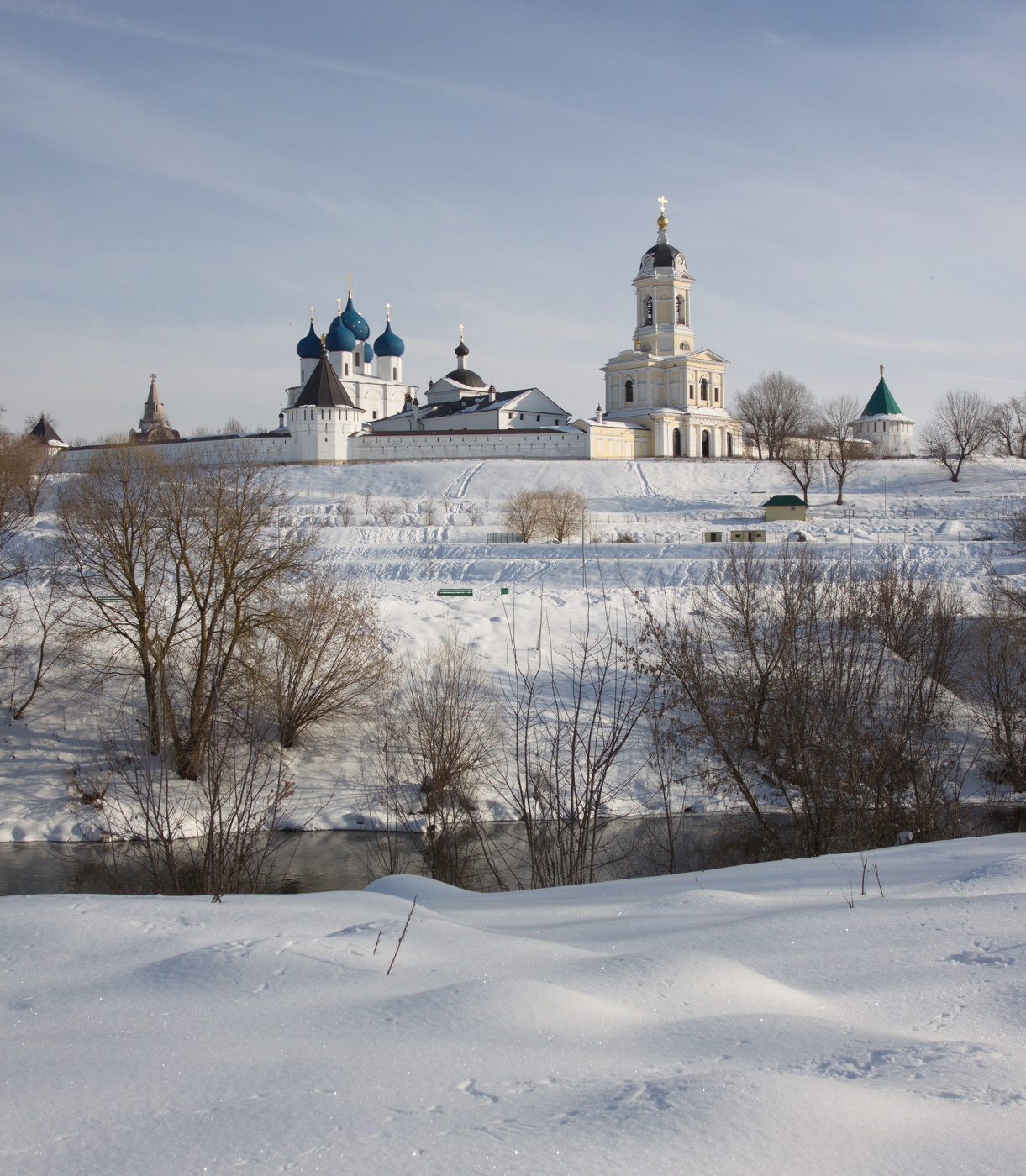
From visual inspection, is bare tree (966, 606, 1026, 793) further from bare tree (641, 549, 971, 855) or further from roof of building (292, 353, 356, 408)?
roof of building (292, 353, 356, 408)

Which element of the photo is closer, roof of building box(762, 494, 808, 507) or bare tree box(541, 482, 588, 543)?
bare tree box(541, 482, 588, 543)

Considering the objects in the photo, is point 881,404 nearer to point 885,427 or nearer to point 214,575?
point 885,427

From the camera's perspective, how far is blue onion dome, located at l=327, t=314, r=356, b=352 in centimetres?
6875

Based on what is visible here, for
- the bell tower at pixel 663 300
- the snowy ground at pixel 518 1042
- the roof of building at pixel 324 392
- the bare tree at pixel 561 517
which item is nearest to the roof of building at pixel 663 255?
the bell tower at pixel 663 300

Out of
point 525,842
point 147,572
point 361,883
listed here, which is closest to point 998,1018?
point 361,883

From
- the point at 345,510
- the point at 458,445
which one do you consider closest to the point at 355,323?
the point at 458,445

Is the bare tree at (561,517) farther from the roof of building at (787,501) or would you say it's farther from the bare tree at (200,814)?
the bare tree at (200,814)

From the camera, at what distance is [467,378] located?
71.8 m

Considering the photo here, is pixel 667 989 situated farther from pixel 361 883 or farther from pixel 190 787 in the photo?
pixel 190 787

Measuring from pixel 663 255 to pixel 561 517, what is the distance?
34.1 m

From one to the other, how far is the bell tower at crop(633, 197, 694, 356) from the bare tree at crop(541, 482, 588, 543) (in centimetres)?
2931

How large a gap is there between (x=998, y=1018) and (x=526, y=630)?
17.1 m

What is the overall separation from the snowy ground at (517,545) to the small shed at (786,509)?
72 cm

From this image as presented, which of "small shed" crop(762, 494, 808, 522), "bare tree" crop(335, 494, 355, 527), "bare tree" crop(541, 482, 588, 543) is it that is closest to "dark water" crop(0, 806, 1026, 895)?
"bare tree" crop(541, 482, 588, 543)
